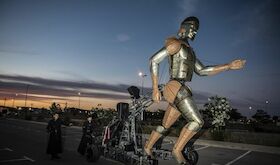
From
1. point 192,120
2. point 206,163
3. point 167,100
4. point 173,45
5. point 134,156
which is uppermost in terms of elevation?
point 173,45

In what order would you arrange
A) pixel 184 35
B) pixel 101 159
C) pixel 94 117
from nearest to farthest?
pixel 184 35, pixel 101 159, pixel 94 117

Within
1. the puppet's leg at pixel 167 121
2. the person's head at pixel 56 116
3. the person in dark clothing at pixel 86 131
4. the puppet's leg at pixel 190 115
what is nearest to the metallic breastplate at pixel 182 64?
the puppet's leg at pixel 190 115

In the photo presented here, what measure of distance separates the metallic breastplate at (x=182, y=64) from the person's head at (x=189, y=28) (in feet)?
0.82

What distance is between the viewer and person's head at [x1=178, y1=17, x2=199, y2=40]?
4438 millimetres

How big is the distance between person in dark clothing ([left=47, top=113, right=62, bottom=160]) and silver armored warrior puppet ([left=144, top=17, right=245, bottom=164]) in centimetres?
583

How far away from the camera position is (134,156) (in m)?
6.03

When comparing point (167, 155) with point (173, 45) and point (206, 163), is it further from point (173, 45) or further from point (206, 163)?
point (206, 163)

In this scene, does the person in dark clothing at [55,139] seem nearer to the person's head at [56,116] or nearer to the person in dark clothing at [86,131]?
the person's head at [56,116]

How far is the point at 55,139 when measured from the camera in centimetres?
955

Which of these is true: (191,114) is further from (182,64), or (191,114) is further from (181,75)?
(182,64)

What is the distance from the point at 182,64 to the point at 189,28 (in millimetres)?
611

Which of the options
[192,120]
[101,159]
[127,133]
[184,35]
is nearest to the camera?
[192,120]

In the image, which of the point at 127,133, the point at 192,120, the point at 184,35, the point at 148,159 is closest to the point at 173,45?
the point at 184,35

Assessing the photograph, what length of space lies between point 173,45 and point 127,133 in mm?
3503
